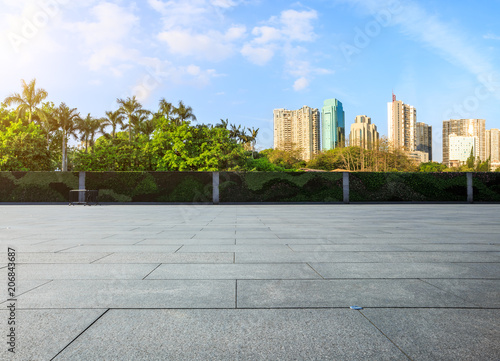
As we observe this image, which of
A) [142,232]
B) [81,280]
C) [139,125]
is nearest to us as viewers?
[81,280]

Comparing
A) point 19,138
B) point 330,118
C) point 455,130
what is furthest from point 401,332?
point 455,130

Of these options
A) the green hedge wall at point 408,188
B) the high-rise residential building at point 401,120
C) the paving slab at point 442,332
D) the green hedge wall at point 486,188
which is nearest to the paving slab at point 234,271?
the paving slab at point 442,332

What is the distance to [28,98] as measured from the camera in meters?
39.8

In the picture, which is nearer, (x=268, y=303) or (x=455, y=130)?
(x=268, y=303)

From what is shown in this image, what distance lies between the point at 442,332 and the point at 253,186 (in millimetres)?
24832

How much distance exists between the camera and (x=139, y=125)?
157ft

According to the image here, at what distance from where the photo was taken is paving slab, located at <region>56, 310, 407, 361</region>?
2412 mm

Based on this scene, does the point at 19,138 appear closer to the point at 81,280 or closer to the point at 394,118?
the point at 81,280

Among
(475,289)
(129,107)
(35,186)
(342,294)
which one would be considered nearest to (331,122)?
(129,107)

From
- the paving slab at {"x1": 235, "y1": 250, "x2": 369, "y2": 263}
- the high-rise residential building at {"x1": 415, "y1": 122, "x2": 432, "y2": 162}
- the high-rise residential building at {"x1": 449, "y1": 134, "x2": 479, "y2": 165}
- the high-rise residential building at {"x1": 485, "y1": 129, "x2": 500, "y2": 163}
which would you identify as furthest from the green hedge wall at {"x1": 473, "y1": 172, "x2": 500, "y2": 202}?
the high-rise residential building at {"x1": 485, "y1": 129, "x2": 500, "y2": 163}

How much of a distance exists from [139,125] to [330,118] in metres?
82.0

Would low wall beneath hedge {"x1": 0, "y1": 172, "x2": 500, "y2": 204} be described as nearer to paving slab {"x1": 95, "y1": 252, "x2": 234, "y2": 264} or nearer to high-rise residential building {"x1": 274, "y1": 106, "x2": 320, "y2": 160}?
paving slab {"x1": 95, "y1": 252, "x2": 234, "y2": 264}

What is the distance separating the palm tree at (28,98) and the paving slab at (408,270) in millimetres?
43702

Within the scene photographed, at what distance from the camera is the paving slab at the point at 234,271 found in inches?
179
